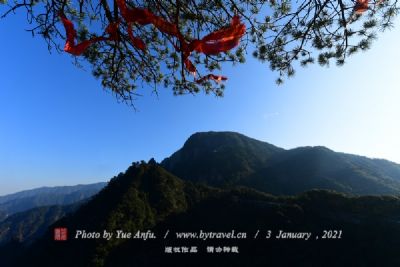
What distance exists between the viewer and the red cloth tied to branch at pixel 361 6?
15.3 ft

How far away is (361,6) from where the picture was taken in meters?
4.66

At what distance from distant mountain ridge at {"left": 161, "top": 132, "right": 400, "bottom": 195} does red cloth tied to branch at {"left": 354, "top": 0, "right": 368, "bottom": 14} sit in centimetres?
8149

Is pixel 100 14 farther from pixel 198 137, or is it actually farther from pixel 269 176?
pixel 198 137

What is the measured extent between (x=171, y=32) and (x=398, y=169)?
464 ft

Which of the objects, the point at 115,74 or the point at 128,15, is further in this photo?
the point at 115,74

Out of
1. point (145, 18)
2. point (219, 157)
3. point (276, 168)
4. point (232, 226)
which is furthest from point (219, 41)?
point (219, 157)

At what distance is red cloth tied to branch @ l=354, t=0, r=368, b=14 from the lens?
4652mm

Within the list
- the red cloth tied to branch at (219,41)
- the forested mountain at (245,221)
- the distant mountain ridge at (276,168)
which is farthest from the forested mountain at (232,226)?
the red cloth tied to branch at (219,41)

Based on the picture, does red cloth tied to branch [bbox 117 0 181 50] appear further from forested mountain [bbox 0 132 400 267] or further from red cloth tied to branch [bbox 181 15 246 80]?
forested mountain [bbox 0 132 400 267]

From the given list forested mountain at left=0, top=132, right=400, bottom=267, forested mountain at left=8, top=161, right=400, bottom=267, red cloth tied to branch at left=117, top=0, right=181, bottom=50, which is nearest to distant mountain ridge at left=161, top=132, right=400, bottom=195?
forested mountain at left=0, top=132, right=400, bottom=267

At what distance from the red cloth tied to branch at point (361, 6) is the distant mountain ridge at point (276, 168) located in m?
81.5

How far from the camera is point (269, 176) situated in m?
99.6

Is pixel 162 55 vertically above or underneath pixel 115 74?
above

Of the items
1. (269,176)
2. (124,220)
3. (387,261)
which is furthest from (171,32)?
(269,176)
